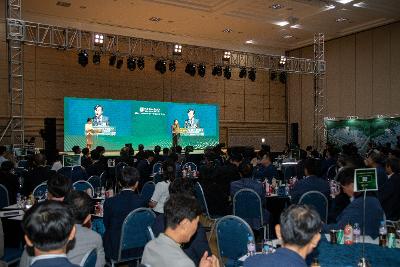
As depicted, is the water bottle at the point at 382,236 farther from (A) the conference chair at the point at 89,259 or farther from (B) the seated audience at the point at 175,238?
(A) the conference chair at the point at 89,259

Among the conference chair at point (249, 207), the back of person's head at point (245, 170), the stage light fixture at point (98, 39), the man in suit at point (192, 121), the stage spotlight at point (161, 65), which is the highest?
the stage light fixture at point (98, 39)

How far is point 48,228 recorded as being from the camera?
2008 millimetres

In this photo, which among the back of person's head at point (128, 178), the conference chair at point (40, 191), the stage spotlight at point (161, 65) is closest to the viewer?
the back of person's head at point (128, 178)

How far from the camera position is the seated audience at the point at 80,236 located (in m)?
2.90

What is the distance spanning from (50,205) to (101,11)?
13.8 m

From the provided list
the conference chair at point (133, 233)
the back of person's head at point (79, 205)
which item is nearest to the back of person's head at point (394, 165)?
the conference chair at point (133, 233)

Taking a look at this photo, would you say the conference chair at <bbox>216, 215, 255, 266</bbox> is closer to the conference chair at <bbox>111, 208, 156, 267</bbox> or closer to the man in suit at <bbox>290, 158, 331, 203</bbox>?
the conference chair at <bbox>111, 208, 156, 267</bbox>

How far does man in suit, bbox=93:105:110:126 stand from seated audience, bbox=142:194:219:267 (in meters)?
14.0

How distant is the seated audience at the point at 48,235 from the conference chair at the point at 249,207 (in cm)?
388

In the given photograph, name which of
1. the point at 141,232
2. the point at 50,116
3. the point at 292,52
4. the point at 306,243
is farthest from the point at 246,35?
the point at 306,243

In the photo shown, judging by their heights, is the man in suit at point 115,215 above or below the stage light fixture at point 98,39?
below

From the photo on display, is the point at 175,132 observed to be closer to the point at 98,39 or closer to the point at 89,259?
the point at 98,39

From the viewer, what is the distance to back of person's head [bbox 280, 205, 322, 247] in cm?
214

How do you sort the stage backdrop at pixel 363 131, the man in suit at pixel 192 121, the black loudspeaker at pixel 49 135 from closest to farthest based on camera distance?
the black loudspeaker at pixel 49 135 → the stage backdrop at pixel 363 131 → the man in suit at pixel 192 121
